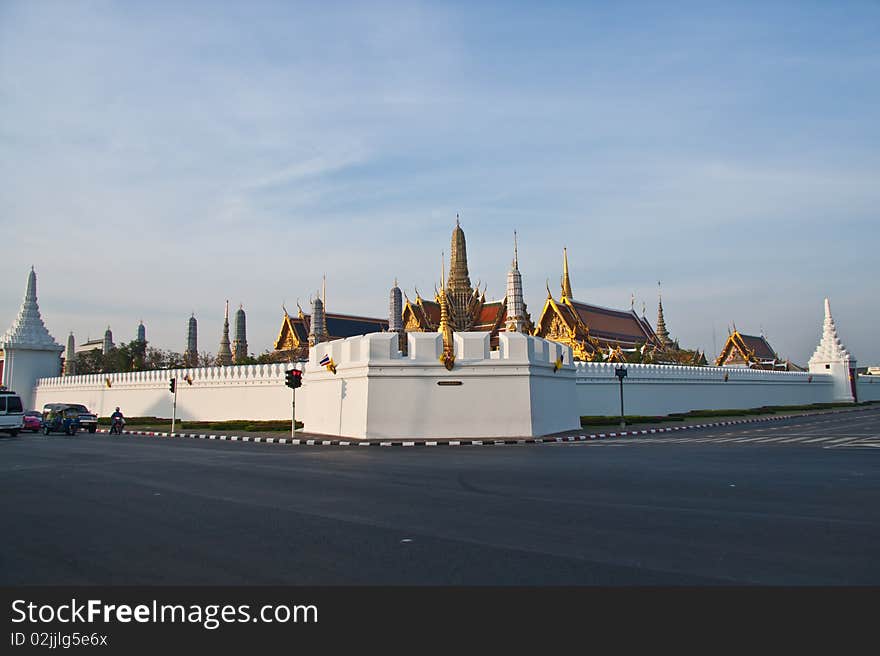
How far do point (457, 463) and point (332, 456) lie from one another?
3.92 metres

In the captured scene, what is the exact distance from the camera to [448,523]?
7.53 m

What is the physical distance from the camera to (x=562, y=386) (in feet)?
89.8

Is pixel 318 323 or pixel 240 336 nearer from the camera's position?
pixel 318 323

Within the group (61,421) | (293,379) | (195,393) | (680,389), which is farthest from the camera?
(680,389)

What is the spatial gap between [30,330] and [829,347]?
6160 cm

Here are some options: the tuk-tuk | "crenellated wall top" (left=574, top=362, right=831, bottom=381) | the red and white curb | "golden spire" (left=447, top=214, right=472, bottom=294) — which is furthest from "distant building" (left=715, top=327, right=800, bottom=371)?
the tuk-tuk

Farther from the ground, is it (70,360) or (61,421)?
(70,360)

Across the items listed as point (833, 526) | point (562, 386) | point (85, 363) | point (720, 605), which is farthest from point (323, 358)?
point (85, 363)

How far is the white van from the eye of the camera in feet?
94.9

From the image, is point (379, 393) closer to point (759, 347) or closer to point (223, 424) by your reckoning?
point (223, 424)

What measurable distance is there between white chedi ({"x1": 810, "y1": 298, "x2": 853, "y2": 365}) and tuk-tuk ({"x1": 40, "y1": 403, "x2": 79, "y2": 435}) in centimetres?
5544

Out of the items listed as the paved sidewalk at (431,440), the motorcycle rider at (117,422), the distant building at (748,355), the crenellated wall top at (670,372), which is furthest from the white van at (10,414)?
the distant building at (748,355)

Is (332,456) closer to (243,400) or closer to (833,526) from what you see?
(833,526)

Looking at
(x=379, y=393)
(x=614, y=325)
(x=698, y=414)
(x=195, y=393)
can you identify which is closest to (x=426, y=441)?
(x=379, y=393)
